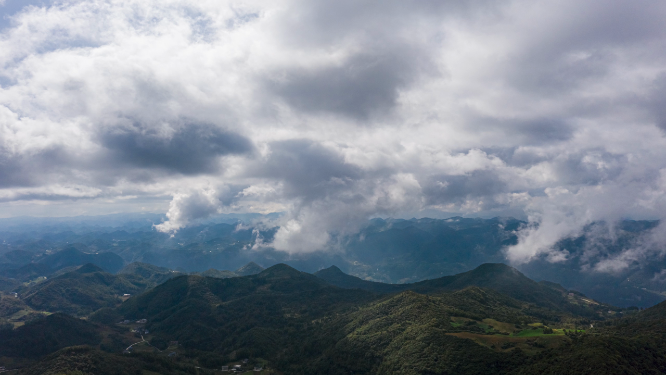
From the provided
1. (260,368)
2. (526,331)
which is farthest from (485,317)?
(260,368)

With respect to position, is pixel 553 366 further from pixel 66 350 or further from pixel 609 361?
pixel 66 350

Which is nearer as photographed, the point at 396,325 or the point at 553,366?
the point at 553,366

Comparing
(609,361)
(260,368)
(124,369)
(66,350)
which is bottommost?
(260,368)

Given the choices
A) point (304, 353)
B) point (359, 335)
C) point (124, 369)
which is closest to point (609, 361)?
point (359, 335)

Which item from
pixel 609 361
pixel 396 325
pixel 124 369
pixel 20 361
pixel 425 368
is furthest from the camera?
pixel 20 361

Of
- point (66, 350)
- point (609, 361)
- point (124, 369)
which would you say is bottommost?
point (124, 369)

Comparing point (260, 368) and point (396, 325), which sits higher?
point (396, 325)

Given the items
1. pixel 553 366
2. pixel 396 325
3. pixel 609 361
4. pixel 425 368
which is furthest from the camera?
pixel 396 325

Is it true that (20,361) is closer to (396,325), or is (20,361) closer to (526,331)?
(396,325)

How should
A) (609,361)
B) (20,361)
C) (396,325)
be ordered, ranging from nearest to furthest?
1. (609,361)
2. (396,325)
3. (20,361)
